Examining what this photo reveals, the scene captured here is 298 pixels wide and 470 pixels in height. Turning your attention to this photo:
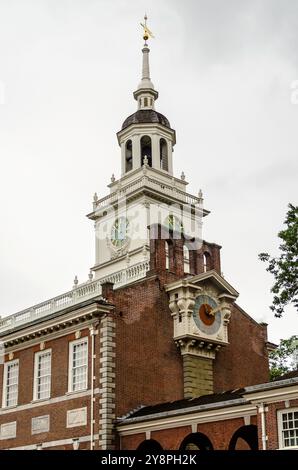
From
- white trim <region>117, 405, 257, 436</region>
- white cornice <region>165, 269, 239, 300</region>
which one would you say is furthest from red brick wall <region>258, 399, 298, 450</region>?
white cornice <region>165, 269, 239, 300</region>

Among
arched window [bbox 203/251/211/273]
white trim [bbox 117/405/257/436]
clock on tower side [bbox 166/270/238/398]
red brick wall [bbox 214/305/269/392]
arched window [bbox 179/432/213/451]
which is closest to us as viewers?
white trim [bbox 117/405/257/436]

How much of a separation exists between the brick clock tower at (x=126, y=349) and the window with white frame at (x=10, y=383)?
6cm

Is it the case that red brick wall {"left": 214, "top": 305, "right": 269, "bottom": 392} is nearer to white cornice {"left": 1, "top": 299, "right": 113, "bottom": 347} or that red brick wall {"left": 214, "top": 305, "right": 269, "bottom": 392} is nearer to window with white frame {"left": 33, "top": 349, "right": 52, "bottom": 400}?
white cornice {"left": 1, "top": 299, "right": 113, "bottom": 347}

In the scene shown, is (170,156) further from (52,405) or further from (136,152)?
(52,405)

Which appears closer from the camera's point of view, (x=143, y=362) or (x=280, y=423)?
(x=280, y=423)

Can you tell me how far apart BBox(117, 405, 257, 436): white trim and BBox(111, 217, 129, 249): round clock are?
2368 centimetres

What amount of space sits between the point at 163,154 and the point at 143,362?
28065mm

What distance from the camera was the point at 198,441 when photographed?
33.4 meters

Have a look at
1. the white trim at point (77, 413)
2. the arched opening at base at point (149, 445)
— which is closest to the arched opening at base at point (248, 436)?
the arched opening at base at point (149, 445)

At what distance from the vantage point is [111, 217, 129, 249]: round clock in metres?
58.6

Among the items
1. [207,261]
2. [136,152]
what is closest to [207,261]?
[207,261]

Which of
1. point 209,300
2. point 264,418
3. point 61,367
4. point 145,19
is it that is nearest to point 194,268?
point 209,300

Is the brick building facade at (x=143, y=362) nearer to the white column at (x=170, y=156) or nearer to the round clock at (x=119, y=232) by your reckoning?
the round clock at (x=119, y=232)

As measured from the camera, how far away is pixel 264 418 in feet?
97.4
